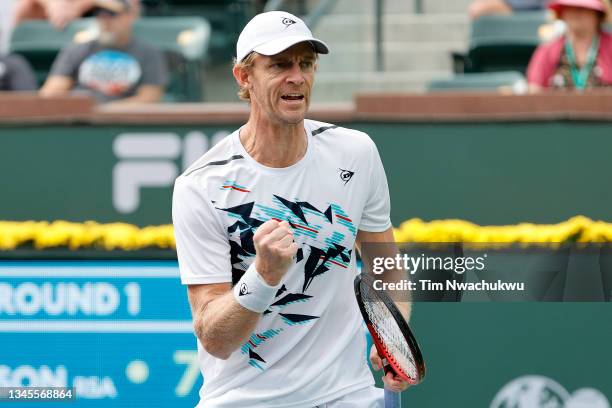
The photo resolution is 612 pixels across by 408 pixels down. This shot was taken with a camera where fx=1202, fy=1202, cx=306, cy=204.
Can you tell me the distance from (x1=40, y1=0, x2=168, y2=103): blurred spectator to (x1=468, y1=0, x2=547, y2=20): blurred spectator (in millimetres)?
2325

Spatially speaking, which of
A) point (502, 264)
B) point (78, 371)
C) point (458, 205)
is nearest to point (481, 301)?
point (502, 264)

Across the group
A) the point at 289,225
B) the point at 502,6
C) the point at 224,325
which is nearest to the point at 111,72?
the point at 502,6

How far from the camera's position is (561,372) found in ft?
16.8

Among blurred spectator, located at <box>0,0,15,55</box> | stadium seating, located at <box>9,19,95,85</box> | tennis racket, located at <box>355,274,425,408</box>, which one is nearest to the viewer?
tennis racket, located at <box>355,274,425,408</box>

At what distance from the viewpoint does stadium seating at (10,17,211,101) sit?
8.98 metres

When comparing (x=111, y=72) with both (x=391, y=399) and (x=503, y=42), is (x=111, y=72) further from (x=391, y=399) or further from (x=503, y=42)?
(x=391, y=399)

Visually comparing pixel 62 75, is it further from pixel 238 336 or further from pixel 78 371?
pixel 238 336

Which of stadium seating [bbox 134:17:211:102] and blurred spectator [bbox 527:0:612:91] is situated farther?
stadium seating [bbox 134:17:211:102]

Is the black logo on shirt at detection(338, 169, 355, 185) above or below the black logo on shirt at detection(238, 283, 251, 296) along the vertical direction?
above

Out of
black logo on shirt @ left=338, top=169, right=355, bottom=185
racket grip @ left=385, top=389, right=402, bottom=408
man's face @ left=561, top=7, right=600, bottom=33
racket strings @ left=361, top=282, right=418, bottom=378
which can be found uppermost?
black logo on shirt @ left=338, top=169, right=355, bottom=185

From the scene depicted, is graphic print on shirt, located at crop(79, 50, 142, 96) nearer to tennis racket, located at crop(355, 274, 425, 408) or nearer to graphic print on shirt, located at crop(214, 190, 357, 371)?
graphic print on shirt, located at crop(214, 190, 357, 371)

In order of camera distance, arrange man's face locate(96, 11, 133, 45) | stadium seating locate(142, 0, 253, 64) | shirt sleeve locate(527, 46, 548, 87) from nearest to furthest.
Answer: shirt sleeve locate(527, 46, 548, 87) → man's face locate(96, 11, 133, 45) → stadium seating locate(142, 0, 253, 64)

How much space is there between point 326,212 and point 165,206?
349 centimetres
